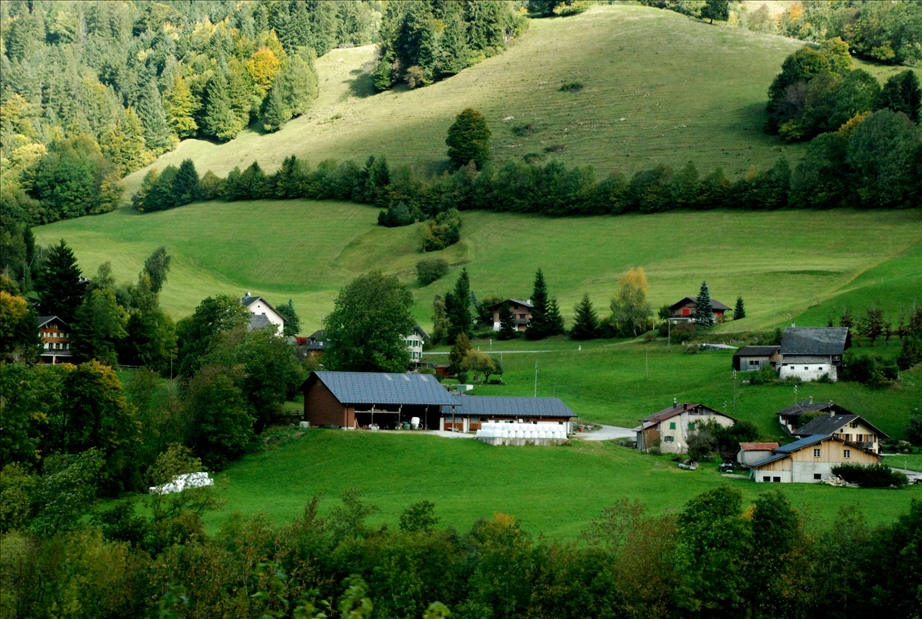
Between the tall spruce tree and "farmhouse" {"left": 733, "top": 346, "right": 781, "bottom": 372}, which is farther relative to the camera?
the tall spruce tree

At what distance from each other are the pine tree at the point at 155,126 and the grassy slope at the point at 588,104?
2366 mm

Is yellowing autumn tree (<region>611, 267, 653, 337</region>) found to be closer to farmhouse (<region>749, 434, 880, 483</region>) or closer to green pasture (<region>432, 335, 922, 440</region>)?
green pasture (<region>432, 335, 922, 440</region>)

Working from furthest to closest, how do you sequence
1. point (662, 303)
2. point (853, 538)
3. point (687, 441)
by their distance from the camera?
point (662, 303)
point (687, 441)
point (853, 538)

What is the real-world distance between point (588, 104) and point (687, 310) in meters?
71.1

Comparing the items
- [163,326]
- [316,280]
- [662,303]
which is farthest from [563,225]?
[163,326]

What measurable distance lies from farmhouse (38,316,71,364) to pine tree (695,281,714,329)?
4119 cm

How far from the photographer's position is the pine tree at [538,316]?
294ft

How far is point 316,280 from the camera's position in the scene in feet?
383

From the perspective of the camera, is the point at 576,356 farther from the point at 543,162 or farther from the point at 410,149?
the point at 410,149

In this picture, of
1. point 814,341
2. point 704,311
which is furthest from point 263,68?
point 814,341

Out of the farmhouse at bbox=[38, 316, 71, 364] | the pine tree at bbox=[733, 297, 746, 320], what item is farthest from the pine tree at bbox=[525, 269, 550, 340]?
the farmhouse at bbox=[38, 316, 71, 364]

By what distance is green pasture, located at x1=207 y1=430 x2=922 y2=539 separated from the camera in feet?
153

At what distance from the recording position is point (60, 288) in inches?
3066

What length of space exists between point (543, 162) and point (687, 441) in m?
79.6
